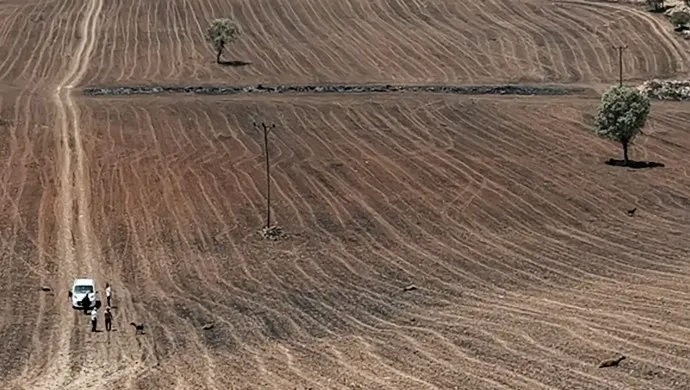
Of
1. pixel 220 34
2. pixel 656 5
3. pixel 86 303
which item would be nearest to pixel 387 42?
pixel 220 34

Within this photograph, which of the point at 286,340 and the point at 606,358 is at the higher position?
the point at 606,358

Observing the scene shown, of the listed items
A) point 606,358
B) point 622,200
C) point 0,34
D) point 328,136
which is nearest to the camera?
point 606,358

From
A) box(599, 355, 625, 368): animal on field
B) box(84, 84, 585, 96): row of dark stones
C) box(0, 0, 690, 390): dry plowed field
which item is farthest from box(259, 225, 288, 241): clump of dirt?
box(84, 84, 585, 96): row of dark stones

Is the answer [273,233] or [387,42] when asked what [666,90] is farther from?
[273,233]

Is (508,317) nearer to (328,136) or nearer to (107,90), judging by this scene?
(328,136)

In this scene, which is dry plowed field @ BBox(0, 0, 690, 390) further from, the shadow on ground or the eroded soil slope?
the shadow on ground

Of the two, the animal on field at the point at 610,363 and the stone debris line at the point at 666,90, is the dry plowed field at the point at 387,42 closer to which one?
the stone debris line at the point at 666,90

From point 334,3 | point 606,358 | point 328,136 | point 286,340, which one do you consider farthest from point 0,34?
point 606,358

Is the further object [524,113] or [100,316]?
[524,113]

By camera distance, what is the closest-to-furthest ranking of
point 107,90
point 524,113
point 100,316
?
point 100,316
point 524,113
point 107,90
